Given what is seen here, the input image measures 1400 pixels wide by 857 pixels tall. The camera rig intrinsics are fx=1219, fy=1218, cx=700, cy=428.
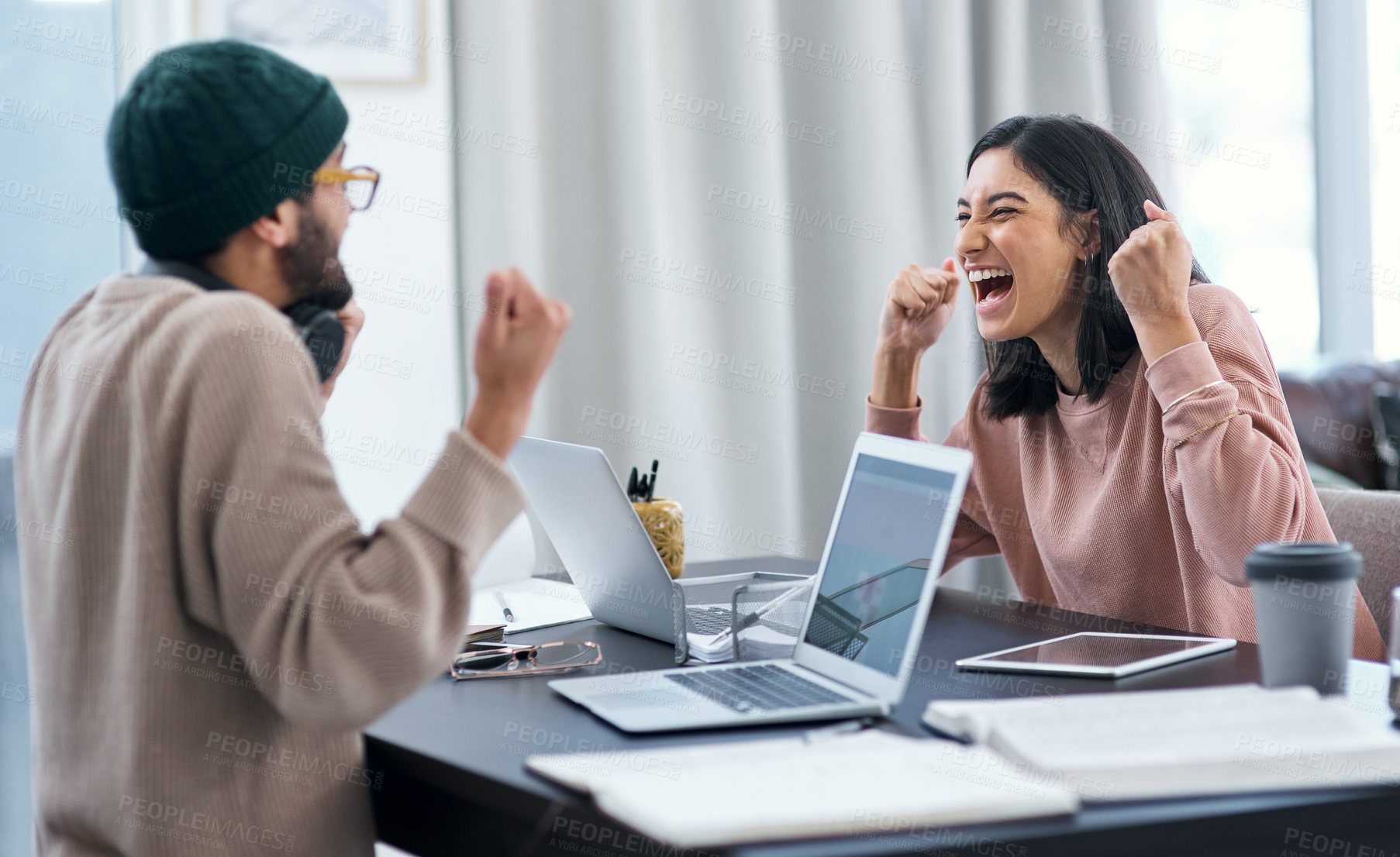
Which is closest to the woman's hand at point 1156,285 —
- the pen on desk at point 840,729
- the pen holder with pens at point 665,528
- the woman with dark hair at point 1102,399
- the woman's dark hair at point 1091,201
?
the woman with dark hair at point 1102,399

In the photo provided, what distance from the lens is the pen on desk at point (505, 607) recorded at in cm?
143

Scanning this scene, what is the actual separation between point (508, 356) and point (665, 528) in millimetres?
672

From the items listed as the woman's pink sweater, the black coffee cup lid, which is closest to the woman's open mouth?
the woman's pink sweater

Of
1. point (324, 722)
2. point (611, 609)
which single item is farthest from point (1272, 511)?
point (324, 722)

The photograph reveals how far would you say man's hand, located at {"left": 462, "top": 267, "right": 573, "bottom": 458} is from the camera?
2.86 feet

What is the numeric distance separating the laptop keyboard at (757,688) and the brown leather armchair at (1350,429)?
210cm

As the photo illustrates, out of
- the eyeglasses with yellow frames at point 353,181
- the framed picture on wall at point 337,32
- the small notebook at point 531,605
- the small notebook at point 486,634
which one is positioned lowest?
the small notebook at point 531,605

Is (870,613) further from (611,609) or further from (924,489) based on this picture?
(611,609)

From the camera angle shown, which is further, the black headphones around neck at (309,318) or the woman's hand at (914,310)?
the woman's hand at (914,310)

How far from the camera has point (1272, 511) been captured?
1.35 meters

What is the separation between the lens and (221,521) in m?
0.79

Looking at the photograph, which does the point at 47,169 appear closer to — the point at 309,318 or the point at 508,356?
the point at 309,318

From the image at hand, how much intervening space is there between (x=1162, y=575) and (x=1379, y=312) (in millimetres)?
2633

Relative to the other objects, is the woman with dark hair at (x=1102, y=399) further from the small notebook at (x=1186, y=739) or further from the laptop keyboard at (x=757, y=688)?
the laptop keyboard at (x=757, y=688)
